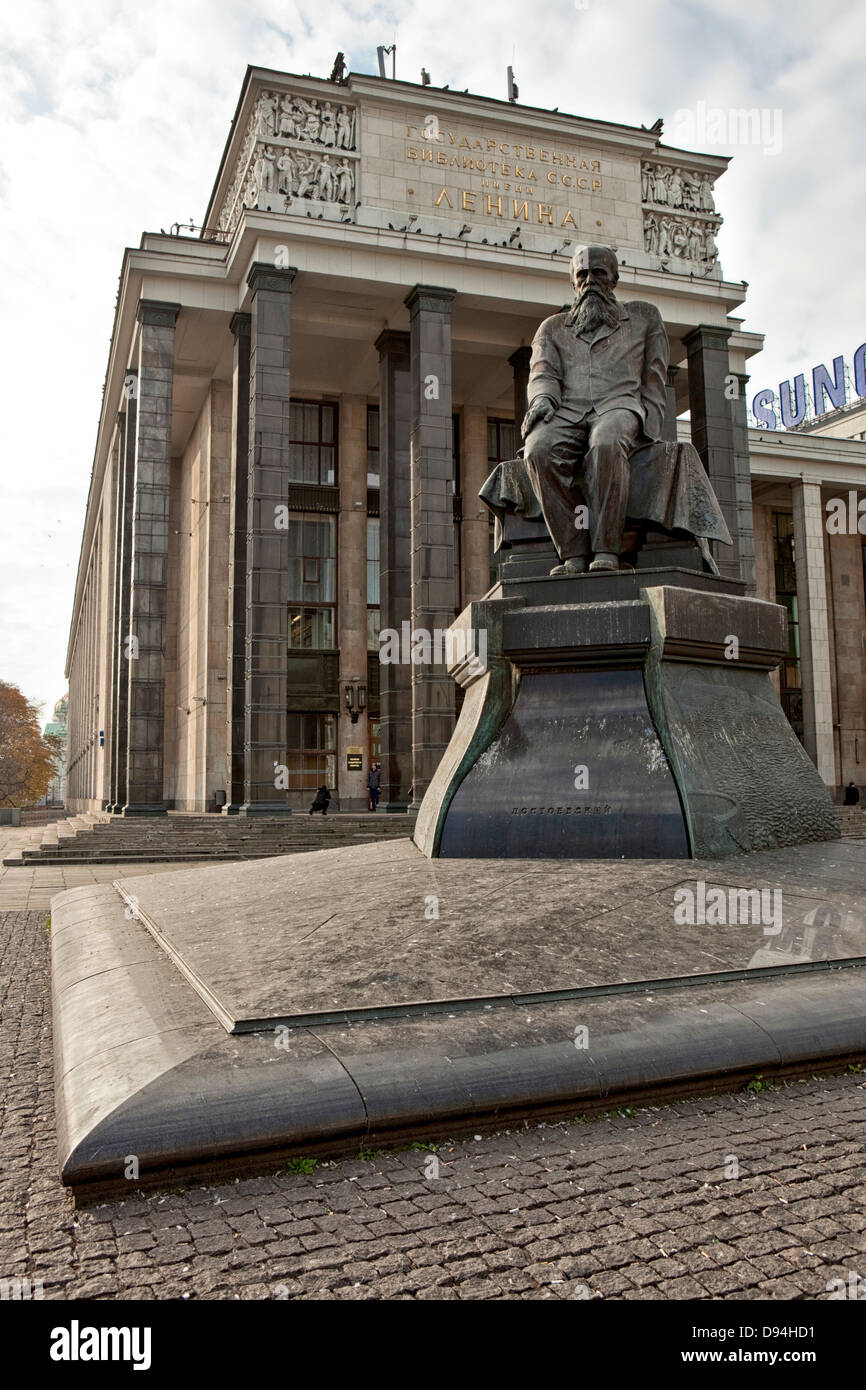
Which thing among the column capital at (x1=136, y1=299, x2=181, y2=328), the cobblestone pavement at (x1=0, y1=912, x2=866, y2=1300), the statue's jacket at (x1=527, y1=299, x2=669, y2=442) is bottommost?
the cobblestone pavement at (x1=0, y1=912, x2=866, y2=1300)

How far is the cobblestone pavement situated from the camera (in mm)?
2566

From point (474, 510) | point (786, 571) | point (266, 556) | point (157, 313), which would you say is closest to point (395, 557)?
point (266, 556)

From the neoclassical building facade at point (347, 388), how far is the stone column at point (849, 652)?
1148 centimetres

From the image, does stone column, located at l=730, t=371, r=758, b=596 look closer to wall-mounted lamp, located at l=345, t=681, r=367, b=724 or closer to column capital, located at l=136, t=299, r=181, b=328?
wall-mounted lamp, located at l=345, t=681, r=367, b=724

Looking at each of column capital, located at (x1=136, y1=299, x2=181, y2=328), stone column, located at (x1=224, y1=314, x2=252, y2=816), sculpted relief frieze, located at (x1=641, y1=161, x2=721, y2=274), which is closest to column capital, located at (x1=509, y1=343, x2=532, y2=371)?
sculpted relief frieze, located at (x1=641, y1=161, x2=721, y2=274)

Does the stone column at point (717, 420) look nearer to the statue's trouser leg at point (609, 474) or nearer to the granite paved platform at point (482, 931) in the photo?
the statue's trouser leg at point (609, 474)

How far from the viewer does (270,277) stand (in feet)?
91.1

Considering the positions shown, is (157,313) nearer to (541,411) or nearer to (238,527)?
(238,527)

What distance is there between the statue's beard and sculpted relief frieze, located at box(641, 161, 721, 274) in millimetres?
27369

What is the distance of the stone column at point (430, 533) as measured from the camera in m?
28.1

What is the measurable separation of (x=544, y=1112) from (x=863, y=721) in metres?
51.5

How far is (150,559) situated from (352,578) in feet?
30.9

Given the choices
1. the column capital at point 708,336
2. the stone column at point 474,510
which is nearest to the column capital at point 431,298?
the column capital at point 708,336

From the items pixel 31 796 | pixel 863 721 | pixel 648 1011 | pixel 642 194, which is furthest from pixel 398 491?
pixel 31 796
